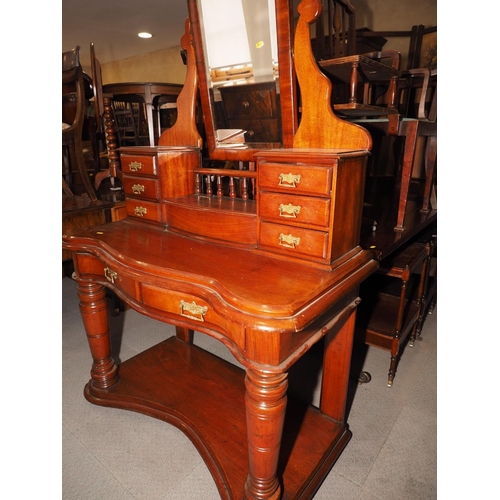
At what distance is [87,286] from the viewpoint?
1600 mm

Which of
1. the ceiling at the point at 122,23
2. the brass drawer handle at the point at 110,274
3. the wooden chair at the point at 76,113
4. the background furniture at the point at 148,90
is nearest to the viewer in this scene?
the brass drawer handle at the point at 110,274

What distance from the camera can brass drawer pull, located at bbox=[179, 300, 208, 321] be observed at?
109 cm

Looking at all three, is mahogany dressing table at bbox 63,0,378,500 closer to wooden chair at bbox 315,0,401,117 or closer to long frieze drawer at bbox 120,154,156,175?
long frieze drawer at bbox 120,154,156,175

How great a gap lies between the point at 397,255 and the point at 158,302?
140cm

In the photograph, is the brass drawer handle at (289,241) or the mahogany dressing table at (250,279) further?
the brass drawer handle at (289,241)

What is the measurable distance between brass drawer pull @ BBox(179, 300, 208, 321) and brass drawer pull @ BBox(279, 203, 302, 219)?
387mm

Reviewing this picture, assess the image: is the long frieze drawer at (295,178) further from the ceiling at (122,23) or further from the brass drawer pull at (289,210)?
the ceiling at (122,23)

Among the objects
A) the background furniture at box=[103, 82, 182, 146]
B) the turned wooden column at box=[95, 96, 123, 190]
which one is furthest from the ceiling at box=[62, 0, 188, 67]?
the turned wooden column at box=[95, 96, 123, 190]

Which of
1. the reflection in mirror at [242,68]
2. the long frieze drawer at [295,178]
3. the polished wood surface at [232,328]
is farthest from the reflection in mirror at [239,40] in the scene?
the polished wood surface at [232,328]

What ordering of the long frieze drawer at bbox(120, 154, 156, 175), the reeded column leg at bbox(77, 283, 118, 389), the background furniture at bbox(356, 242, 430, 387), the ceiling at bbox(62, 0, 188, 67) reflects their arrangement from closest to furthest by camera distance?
the long frieze drawer at bbox(120, 154, 156, 175) < the reeded column leg at bbox(77, 283, 118, 389) < the background furniture at bbox(356, 242, 430, 387) < the ceiling at bbox(62, 0, 188, 67)

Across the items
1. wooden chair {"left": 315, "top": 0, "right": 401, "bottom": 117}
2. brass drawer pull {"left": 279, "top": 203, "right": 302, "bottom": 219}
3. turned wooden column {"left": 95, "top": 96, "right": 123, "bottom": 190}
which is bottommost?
brass drawer pull {"left": 279, "top": 203, "right": 302, "bottom": 219}

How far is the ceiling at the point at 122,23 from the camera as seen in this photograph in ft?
15.4

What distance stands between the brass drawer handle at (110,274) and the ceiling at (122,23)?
4479mm

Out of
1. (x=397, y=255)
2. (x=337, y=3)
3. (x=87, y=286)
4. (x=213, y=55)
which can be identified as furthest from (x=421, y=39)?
(x=87, y=286)
